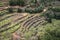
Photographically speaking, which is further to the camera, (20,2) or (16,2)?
(20,2)

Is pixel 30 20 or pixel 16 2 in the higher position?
pixel 16 2

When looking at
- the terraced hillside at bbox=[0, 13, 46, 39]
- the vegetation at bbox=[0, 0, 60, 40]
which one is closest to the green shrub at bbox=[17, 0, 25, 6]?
the vegetation at bbox=[0, 0, 60, 40]

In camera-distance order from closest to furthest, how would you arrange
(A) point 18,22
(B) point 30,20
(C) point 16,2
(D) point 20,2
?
(A) point 18,22, (B) point 30,20, (C) point 16,2, (D) point 20,2

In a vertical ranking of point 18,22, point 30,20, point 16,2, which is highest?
point 16,2

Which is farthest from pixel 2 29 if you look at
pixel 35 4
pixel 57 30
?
pixel 35 4

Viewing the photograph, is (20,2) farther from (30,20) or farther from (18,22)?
(18,22)

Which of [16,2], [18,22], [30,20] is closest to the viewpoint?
[18,22]

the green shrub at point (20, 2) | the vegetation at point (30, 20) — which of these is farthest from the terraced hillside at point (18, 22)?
the green shrub at point (20, 2)

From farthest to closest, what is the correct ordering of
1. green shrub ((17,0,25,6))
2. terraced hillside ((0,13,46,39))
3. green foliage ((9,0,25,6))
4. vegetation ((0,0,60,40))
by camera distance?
green shrub ((17,0,25,6)) < green foliage ((9,0,25,6)) < terraced hillside ((0,13,46,39)) < vegetation ((0,0,60,40))

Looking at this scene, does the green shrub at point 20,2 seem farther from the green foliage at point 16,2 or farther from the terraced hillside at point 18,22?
the terraced hillside at point 18,22

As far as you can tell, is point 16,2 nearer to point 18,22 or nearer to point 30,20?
point 30,20

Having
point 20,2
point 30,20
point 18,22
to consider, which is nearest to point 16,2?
point 20,2

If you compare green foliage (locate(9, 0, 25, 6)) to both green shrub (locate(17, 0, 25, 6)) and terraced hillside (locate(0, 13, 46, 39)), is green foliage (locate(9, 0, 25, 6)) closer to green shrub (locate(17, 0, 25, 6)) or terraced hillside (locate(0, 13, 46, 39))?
green shrub (locate(17, 0, 25, 6))

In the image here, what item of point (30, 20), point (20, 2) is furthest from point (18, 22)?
point (20, 2)
